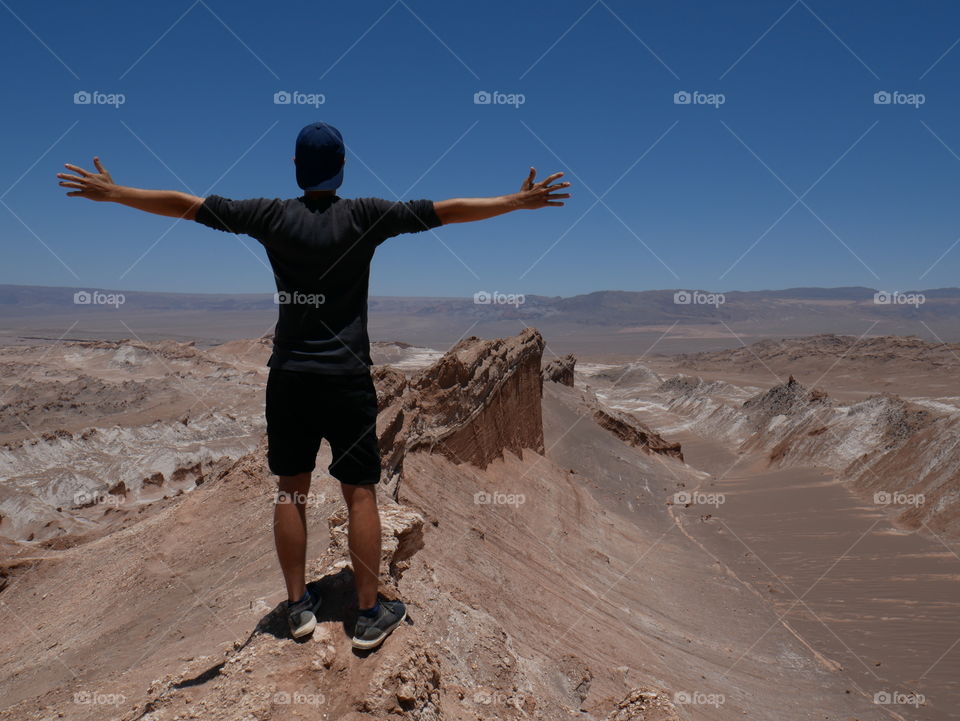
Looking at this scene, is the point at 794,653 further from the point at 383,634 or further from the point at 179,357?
the point at 179,357

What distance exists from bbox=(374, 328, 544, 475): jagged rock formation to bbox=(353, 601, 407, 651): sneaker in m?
4.24

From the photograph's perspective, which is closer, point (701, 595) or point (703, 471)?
point (701, 595)

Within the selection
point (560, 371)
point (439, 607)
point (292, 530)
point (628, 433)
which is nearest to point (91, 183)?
point (292, 530)

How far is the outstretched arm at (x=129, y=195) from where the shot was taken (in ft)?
9.77

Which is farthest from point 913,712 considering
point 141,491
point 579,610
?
point 141,491

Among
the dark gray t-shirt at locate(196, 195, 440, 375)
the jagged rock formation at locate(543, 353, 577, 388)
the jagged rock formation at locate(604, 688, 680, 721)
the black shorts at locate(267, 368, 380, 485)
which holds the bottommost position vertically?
the jagged rock formation at locate(604, 688, 680, 721)

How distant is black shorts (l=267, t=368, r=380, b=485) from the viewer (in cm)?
312

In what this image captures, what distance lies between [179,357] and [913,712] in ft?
153

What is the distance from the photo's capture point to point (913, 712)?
9.02m

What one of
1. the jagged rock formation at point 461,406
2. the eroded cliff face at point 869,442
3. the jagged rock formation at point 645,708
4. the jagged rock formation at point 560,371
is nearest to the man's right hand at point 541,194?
the jagged rock formation at point 645,708

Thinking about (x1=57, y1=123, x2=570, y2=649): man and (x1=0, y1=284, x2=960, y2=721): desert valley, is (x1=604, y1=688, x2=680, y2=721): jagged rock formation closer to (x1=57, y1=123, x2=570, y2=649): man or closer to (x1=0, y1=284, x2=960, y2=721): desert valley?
(x1=0, y1=284, x2=960, y2=721): desert valley

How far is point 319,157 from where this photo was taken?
3.14 metres

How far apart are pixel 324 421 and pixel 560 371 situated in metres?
28.5

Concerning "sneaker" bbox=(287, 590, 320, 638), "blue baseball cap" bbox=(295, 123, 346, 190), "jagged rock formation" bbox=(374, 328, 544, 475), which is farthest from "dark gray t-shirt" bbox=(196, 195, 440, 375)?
"jagged rock formation" bbox=(374, 328, 544, 475)
